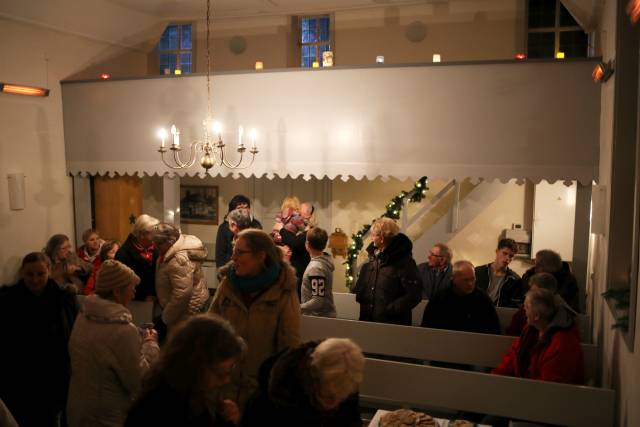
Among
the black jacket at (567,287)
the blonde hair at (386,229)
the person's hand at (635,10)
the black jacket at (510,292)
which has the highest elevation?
the person's hand at (635,10)

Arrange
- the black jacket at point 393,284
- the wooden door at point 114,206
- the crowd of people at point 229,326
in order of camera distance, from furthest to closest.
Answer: the wooden door at point 114,206, the black jacket at point 393,284, the crowd of people at point 229,326

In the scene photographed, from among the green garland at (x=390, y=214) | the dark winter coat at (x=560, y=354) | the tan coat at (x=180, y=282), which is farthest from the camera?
the green garland at (x=390, y=214)

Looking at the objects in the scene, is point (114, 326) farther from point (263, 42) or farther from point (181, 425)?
point (263, 42)

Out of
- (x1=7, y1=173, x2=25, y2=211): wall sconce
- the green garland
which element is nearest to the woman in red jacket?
the green garland

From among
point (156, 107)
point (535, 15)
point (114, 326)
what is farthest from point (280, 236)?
point (535, 15)

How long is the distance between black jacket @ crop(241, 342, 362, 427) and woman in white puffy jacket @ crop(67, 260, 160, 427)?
0.98 meters

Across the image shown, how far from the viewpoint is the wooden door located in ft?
29.9

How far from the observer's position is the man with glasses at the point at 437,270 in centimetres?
589

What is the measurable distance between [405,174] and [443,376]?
3.24 m

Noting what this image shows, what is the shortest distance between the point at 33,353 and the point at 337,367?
2.66 meters

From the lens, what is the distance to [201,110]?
7.64 metres

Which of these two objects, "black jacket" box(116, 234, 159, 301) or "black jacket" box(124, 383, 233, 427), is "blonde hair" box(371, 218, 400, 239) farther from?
"black jacket" box(124, 383, 233, 427)

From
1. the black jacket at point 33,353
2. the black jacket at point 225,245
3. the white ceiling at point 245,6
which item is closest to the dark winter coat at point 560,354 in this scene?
the black jacket at point 33,353

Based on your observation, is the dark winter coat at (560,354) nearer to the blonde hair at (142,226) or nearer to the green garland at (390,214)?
the blonde hair at (142,226)
